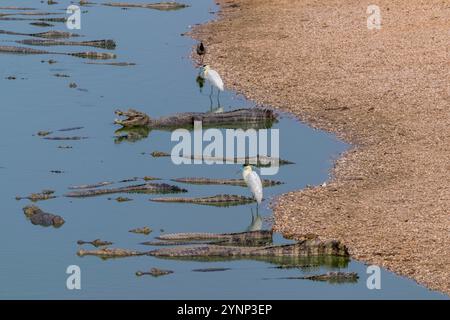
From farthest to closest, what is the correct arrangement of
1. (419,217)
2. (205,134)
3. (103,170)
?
(205,134) < (103,170) < (419,217)

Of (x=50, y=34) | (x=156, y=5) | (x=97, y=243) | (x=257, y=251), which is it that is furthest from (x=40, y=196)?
(x=156, y=5)

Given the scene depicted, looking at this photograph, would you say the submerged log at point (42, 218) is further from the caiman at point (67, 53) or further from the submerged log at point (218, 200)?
the caiman at point (67, 53)

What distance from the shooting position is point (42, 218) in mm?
18219

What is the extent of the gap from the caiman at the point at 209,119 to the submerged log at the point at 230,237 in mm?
7229

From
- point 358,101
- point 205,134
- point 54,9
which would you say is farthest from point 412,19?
point 54,9

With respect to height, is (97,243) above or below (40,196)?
below

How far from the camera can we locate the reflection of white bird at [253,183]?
1858 cm

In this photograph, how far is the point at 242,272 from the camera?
15961 millimetres

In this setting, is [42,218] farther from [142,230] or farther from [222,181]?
[222,181]

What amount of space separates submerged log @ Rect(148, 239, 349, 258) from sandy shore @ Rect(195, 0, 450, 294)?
1.31 ft

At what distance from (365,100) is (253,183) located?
7.09 metres

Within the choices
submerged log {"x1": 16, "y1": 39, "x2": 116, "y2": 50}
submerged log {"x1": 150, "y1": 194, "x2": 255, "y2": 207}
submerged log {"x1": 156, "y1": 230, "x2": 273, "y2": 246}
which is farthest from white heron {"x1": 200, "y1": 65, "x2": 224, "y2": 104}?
submerged log {"x1": 156, "y1": 230, "x2": 273, "y2": 246}

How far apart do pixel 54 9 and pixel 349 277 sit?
2514cm

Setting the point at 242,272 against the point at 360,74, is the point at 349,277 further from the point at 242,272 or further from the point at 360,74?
the point at 360,74
